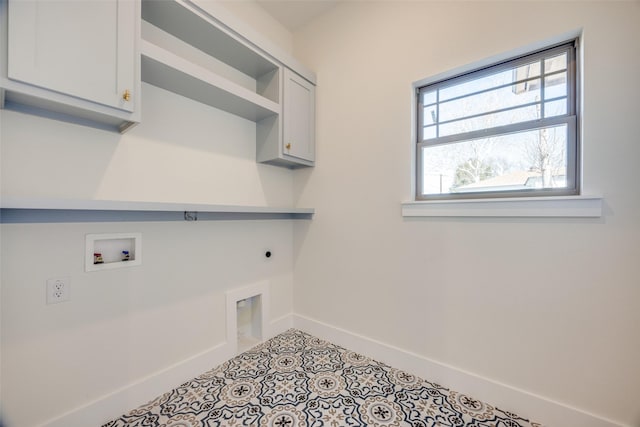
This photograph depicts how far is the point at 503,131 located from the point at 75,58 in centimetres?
221

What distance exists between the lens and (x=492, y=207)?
155 centimetres

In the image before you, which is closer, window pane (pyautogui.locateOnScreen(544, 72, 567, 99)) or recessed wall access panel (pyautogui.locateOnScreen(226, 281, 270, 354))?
window pane (pyautogui.locateOnScreen(544, 72, 567, 99))

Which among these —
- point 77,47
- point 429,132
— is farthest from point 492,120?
point 77,47

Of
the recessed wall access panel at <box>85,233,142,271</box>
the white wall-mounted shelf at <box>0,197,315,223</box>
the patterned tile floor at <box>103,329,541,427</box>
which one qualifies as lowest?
the patterned tile floor at <box>103,329,541,427</box>

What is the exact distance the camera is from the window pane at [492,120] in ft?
5.03

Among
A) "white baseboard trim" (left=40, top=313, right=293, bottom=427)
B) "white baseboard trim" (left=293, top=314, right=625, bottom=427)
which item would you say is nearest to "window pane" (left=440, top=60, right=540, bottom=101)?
"white baseboard trim" (left=293, top=314, right=625, bottom=427)

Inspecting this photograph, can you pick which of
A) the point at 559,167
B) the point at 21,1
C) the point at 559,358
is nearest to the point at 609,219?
the point at 559,167

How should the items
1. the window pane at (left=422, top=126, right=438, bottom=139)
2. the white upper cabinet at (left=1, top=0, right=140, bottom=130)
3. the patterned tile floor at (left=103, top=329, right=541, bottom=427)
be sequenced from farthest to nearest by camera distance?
the window pane at (left=422, top=126, right=438, bottom=139) → the patterned tile floor at (left=103, top=329, right=541, bottom=427) → the white upper cabinet at (left=1, top=0, right=140, bottom=130)

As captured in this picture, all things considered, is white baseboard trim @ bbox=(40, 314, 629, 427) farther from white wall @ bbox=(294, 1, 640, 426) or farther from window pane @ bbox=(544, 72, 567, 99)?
window pane @ bbox=(544, 72, 567, 99)

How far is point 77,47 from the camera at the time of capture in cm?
112

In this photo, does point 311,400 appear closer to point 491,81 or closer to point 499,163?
point 499,163

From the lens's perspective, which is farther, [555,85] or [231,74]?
[231,74]

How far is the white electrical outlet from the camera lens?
4.09 feet

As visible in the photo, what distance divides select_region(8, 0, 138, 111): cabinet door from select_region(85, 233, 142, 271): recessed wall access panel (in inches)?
27.3
